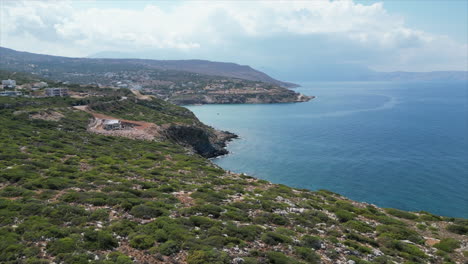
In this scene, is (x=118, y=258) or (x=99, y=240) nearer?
(x=118, y=258)

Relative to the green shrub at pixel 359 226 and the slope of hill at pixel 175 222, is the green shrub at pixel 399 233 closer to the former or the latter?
the slope of hill at pixel 175 222

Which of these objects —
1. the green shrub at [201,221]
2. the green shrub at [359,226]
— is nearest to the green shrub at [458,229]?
the green shrub at [359,226]

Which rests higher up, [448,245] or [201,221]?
[201,221]

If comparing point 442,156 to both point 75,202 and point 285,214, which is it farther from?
point 75,202

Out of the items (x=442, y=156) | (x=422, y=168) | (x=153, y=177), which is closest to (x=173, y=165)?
(x=153, y=177)

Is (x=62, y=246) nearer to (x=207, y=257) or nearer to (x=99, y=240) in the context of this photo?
(x=99, y=240)

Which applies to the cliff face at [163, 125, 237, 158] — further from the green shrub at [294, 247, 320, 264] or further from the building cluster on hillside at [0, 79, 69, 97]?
the green shrub at [294, 247, 320, 264]

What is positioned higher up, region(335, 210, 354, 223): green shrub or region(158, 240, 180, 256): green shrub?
region(158, 240, 180, 256): green shrub

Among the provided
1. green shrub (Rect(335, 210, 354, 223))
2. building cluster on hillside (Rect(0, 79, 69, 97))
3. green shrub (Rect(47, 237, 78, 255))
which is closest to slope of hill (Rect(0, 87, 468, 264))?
green shrub (Rect(47, 237, 78, 255))

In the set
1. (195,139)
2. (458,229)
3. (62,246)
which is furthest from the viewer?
(195,139)

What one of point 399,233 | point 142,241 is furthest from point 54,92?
point 399,233
